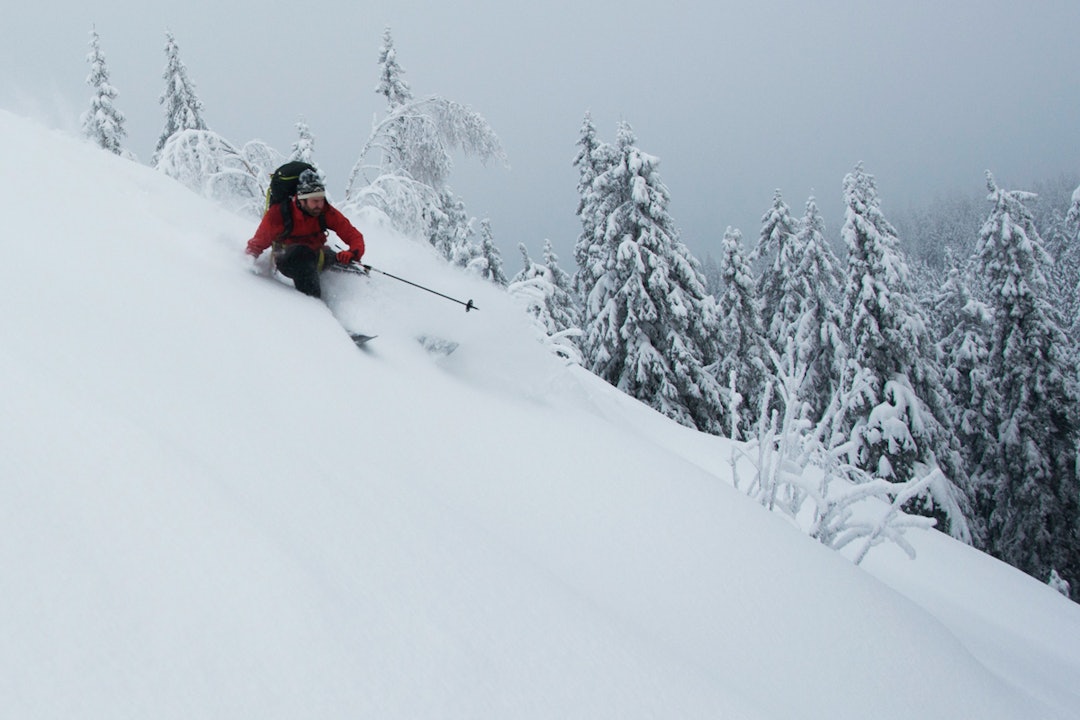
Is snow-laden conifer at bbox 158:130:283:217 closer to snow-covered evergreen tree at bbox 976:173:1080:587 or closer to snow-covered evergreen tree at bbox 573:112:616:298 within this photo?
snow-covered evergreen tree at bbox 573:112:616:298

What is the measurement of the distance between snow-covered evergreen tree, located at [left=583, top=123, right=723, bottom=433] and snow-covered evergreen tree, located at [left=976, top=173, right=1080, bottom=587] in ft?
31.3

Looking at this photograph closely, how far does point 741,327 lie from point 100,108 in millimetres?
23470

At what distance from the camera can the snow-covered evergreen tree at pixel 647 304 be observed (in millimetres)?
19641

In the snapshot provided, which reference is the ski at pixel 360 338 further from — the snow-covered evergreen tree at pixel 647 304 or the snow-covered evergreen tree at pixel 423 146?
the snow-covered evergreen tree at pixel 647 304

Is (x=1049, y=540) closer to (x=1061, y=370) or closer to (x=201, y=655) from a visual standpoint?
(x=1061, y=370)

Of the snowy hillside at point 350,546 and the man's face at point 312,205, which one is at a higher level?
the man's face at point 312,205

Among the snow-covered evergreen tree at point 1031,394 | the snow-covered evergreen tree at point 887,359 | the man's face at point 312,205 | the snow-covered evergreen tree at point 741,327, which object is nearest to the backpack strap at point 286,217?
the man's face at point 312,205

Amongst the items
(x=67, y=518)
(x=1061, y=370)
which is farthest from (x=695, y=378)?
(x=67, y=518)

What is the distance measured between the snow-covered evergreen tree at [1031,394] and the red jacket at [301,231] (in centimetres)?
2205

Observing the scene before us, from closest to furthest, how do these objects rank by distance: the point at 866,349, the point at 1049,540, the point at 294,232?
the point at 294,232 < the point at 866,349 < the point at 1049,540

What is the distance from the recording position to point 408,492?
7.93 feet

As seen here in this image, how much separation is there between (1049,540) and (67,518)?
2693cm

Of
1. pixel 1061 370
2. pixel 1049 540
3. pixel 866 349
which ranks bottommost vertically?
pixel 1049 540

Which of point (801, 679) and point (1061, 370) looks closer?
point (801, 679)
